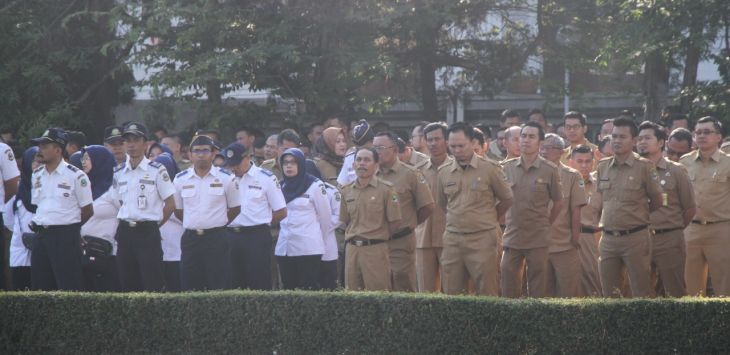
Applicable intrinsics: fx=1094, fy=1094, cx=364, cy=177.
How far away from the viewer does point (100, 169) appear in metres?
12.0

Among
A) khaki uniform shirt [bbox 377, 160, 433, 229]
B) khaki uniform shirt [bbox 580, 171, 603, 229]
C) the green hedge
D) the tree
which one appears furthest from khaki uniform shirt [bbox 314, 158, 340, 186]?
the tree

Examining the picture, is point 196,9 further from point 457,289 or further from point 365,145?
point 457,289

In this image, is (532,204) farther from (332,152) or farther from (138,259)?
(138,259)

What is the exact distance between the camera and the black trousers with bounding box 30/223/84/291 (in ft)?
36.0

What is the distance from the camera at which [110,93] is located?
67.6 feet

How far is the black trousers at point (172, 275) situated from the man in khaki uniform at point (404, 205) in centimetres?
277

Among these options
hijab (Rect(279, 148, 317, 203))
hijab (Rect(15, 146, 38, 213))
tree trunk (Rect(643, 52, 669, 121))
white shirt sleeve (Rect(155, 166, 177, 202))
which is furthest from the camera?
tree trunk (Rect(643, 52, 669, 121))

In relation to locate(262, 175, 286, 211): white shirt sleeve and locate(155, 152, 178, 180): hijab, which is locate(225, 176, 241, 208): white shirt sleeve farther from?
locate(155, 152, 178, 180): hijab

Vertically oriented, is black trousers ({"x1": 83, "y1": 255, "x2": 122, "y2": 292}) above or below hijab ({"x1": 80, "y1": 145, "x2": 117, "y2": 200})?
below

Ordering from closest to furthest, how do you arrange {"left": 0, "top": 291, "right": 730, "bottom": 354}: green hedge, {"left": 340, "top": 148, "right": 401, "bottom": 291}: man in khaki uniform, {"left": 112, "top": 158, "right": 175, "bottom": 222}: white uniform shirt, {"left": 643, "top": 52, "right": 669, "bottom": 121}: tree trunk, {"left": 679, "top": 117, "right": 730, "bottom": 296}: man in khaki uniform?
{"left": 0, "top": 291, "right": 730, "bottom": 354}: green hedge
{"left": 340, "top": 148, "right": 401, "bottom": 291}: man in khaki uniform
{"left": 112, "top": 158, "right": 175, "bottom": 222}: white uniform shirt
{"left": 679, "top": 117, "right": 730, "bottom": 296}: man in khaki uniform
{"left": 643, "top": 52, "right": 669, "bottom": 121}: tree trunk

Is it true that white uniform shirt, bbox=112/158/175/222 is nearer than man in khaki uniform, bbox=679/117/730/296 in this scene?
Yes

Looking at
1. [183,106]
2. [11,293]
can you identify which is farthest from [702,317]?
[183,106]

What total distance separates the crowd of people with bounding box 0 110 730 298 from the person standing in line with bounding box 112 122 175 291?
Result: 0.05 feet

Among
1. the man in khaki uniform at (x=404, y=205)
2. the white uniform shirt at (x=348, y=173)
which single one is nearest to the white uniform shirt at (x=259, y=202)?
the white uniform shirt at (x=348, y=173)
